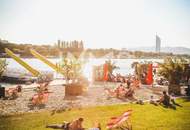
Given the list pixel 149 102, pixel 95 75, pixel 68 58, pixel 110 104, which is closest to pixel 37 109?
pixel 110 104

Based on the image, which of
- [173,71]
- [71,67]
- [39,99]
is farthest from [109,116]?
[71,67]

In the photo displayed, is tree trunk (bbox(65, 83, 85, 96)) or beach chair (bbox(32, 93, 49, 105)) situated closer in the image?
beach chair (bbox(32, 93, 49, 105))

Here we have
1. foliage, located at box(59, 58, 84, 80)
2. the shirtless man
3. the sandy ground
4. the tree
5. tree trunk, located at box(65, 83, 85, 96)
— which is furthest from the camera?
foliage, located at box(59, 58, 84, 80)

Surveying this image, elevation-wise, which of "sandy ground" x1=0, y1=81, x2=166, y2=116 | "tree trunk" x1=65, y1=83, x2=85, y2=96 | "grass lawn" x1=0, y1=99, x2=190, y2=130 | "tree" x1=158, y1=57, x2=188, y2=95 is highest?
"tree" x1=158, y1=57, x2=188, y2=95

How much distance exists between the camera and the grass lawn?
1209 cm

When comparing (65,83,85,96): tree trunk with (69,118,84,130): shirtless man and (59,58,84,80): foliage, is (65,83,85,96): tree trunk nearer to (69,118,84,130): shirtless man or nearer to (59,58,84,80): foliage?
(59,58,84,80): foliage

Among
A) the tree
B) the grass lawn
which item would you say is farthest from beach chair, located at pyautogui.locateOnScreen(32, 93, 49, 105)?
the tree

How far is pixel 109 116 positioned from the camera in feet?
45.4

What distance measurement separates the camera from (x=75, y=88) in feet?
69.7

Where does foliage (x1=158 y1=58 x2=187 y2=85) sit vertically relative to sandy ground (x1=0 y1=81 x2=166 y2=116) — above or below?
above

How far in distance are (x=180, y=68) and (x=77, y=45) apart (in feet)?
85.3

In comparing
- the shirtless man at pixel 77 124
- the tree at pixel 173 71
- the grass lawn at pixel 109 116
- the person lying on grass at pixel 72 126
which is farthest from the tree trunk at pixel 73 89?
the shirtless man at pixel 77 124

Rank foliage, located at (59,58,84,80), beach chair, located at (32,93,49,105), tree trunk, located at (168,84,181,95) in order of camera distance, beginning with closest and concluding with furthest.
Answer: beach chair, located at (32,93,49,105)
tree trunk, located at (168,84,181,95)
foliage, located at (59,58,84,80)

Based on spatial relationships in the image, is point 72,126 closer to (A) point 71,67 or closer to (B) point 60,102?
(B) point 60,102
